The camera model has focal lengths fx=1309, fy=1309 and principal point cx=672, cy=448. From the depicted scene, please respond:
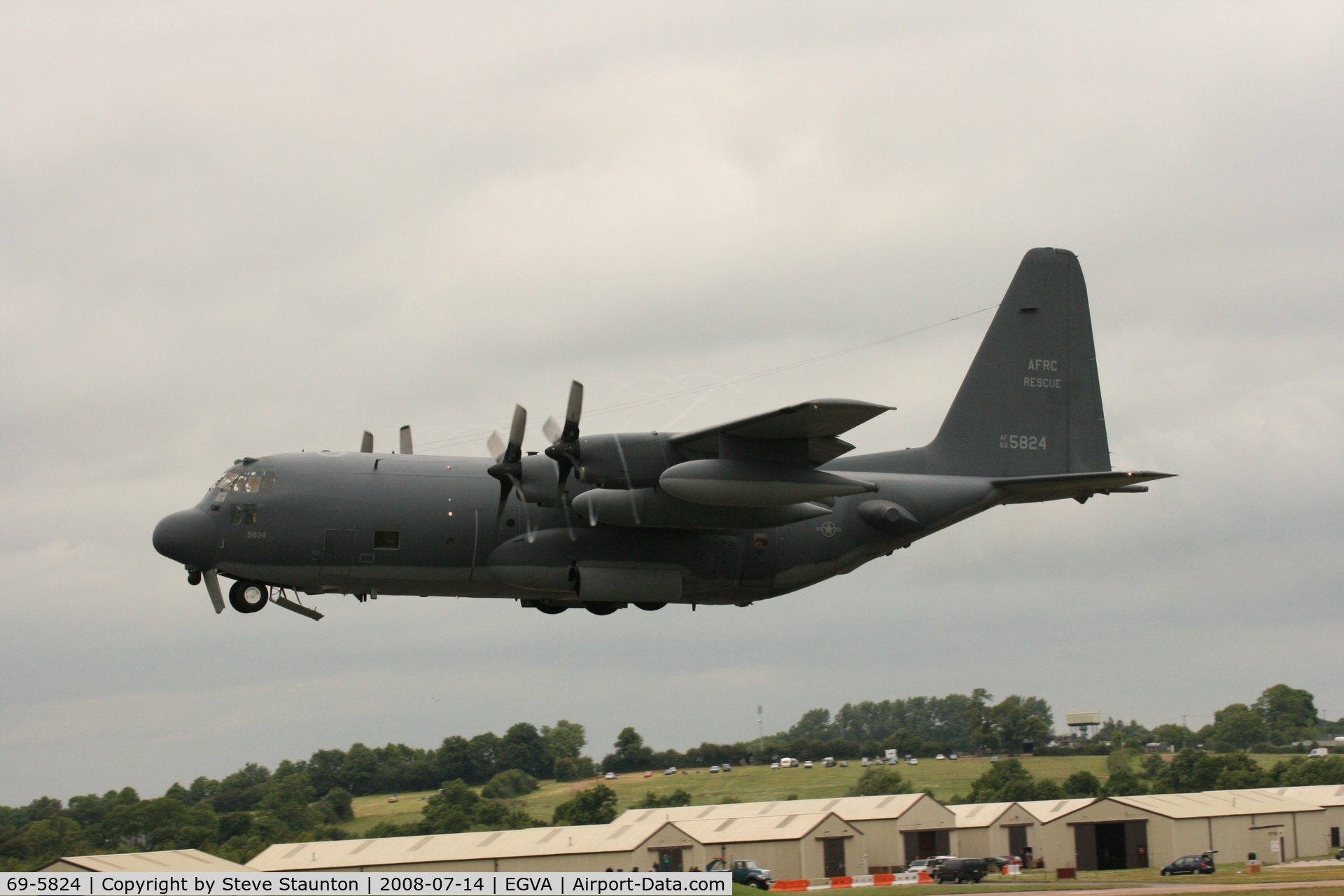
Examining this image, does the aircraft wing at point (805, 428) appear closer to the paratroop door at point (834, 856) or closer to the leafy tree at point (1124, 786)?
the paratroop door at point (834, 856)

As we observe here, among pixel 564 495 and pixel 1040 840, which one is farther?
pixel 1040 840

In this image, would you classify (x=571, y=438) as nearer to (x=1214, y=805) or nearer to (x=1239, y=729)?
(x=1214, y=805)

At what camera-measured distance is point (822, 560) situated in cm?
2572

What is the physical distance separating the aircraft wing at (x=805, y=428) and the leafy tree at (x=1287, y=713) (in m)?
78.4

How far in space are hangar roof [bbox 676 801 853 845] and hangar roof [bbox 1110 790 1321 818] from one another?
10.1m

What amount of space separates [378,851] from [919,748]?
5587 centimetres

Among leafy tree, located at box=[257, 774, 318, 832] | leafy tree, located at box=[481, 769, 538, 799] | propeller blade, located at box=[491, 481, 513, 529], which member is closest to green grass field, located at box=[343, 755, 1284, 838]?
leafy tree, located at box=[481, 769, 538, 799]

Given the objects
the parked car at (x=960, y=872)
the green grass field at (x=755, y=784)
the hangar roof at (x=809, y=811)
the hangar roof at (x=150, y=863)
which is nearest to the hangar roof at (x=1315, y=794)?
the hangar roof at (x=809, y=811)

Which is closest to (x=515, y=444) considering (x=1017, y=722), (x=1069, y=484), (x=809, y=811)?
(x=1069, y=484)

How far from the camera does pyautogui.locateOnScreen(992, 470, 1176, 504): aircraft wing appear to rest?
25453 mm

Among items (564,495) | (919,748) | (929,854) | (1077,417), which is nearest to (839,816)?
(929,854)

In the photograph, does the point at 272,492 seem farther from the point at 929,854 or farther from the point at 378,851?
the point at 929,854

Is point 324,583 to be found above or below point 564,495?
below

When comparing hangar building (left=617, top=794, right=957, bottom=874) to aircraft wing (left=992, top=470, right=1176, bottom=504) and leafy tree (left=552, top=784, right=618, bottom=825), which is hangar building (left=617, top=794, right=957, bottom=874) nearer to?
leafy tree (left=552, top=784, right=618, bottom=825)
